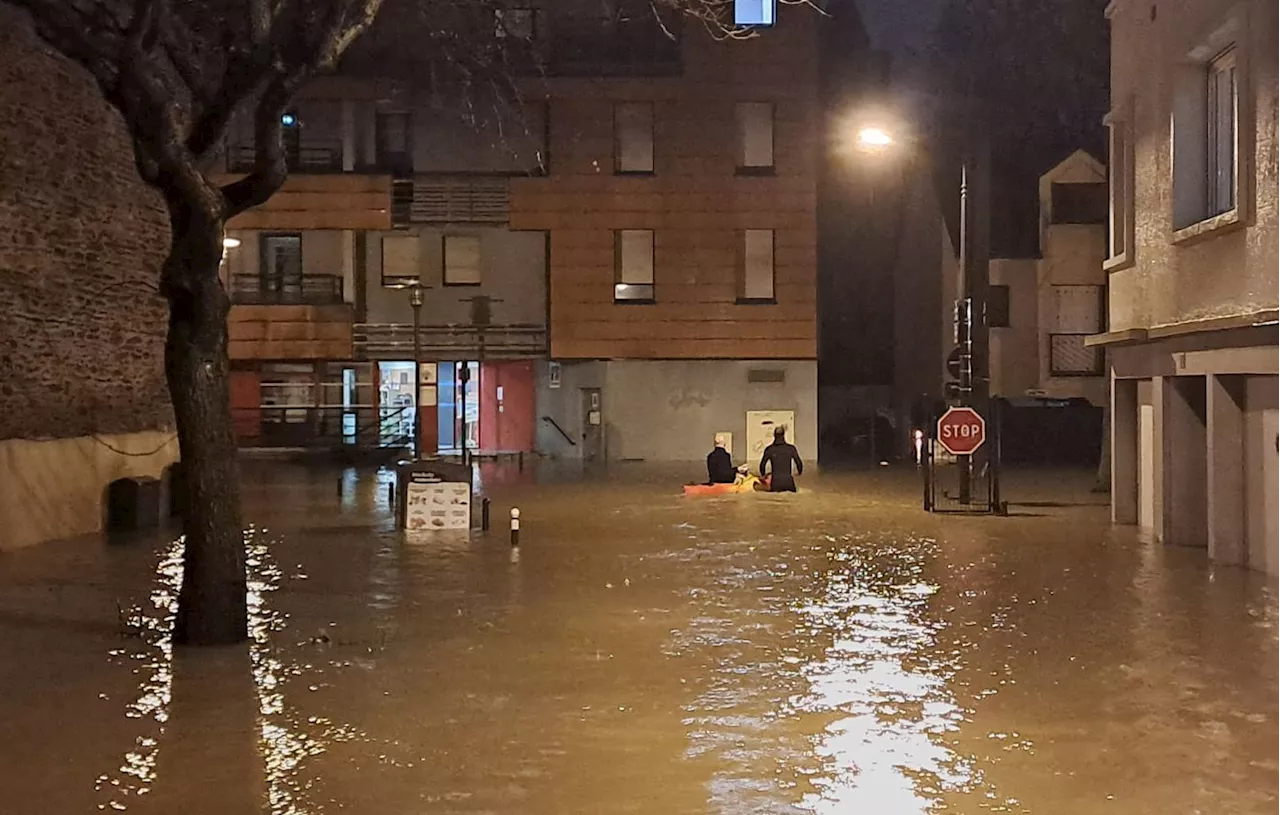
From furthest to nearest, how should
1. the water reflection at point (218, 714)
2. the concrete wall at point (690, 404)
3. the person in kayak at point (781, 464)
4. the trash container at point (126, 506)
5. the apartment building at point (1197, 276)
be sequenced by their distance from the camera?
the concrete wall at point (690, 404), the person in kayak at point (781, 464), the trash container at point (126, 506), the apartment building at point (1197, 276), the water reflection at point (218, 714)

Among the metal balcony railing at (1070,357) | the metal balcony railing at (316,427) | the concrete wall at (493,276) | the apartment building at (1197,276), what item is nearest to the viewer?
the apartment building at (1197,276)

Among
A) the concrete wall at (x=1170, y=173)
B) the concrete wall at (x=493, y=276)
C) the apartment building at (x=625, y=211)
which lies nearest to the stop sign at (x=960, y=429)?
the concrete wall at (x=1170, y=173)

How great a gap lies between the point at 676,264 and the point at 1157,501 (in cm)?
2030

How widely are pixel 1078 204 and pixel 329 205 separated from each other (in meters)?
19.8

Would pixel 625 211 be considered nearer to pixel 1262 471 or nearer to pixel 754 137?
pixel 754 137

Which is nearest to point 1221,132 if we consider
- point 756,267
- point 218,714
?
point 218,714

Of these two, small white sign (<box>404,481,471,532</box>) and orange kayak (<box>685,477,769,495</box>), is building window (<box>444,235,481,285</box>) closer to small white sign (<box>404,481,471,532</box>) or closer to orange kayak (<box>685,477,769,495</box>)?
orange kayak (<box>685,477,769,495</box>)

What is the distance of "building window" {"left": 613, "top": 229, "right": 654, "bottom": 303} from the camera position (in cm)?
3628

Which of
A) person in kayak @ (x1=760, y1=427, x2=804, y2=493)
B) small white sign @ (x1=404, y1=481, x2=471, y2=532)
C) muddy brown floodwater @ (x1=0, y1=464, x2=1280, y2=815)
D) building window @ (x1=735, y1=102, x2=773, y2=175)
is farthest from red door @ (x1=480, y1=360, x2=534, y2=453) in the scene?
muddy brown floodwater @ (x1=0, y1=464, x2=1280, y2=815)

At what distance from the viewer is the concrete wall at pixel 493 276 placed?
3775 cm

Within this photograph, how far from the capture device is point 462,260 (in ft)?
125

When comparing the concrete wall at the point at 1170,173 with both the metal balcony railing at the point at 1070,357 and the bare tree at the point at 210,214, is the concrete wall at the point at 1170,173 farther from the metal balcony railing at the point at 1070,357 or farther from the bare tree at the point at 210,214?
the metal balcony railing at the point at 1070,357

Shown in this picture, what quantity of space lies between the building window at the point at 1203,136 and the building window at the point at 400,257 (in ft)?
83.3

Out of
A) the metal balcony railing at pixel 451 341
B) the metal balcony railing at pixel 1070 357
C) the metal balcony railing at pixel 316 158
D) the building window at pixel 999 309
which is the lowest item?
the metal balcony railing at pixel 1070 357
